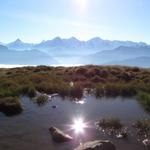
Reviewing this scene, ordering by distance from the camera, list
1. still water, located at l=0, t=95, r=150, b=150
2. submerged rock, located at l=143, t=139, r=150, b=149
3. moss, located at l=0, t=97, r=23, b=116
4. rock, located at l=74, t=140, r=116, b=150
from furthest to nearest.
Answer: moss, located at l=0, t=97, r=23, b=116, submerged rock, located at l=143, t=139, r=150, b=149, still water, located at l=0, t=95, r=150, b=150, rock, located at l=74, t=140, r=116, b=150

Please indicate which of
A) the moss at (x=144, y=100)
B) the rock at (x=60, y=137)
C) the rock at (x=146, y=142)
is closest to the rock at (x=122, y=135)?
the rock at (x=146, y=142)

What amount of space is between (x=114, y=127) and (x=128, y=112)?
5.89m

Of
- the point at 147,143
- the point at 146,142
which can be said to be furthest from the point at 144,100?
the point at 147,143

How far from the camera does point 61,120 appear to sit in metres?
25.3

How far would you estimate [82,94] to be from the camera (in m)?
37.3

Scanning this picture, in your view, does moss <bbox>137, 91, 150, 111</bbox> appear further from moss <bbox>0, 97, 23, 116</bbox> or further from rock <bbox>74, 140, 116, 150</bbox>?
rock <bbox>74, 140, 116, 150</bbox>

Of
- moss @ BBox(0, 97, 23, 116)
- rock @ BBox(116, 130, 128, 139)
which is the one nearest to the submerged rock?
rock @ BBox(116, 130, 128, 139)

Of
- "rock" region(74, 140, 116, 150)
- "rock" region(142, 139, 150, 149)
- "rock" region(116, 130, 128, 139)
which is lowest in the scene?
"rock" region(142, 139, 150, 149)

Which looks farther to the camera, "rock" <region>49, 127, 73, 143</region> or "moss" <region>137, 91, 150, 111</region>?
"moss" <region>137, 91, 150, 111</region>

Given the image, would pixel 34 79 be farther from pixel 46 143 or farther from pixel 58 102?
pixel 46 143

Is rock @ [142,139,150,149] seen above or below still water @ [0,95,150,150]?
below

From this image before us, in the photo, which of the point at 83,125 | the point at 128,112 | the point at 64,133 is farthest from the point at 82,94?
the point at 64,133

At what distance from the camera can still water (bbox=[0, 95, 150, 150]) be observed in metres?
19.3

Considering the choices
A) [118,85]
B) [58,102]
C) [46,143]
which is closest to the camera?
[46,143]
